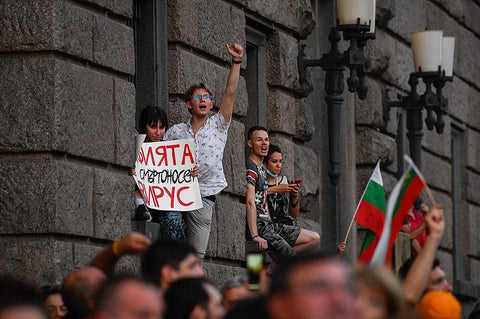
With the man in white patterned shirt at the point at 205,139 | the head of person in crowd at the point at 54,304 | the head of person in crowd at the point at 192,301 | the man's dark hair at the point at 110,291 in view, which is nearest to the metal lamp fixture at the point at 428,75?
the man in white patterned shirt at the point at 205,139

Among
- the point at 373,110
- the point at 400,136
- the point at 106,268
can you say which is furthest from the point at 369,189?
the point at 400,136

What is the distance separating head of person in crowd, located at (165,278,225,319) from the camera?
5562 mm

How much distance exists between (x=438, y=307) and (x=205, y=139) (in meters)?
4.40

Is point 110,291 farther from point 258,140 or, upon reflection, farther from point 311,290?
point 258,140

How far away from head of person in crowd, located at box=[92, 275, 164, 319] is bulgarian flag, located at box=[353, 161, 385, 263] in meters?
3.95

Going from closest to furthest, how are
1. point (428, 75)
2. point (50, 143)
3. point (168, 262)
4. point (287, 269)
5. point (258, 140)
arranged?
point (287, 269)
point (168, 262)
point (50, 143)
point (258, 140)
point (428, 75)

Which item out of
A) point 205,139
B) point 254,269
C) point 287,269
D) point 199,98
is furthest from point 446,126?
point 287,269

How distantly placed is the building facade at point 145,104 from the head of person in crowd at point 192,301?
3.40 metres

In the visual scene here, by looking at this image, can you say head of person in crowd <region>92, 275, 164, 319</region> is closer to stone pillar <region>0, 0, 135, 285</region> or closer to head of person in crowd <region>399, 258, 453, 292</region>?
head of person in crowd <region>399, 258, 453, 292</region>

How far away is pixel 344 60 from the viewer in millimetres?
13172

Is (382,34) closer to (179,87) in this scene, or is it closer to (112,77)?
(179,87)

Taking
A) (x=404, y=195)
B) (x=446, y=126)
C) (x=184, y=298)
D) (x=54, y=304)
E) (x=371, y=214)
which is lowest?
(x=54, y=304)

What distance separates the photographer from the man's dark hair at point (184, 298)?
556cm

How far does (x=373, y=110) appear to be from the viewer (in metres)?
16.1
